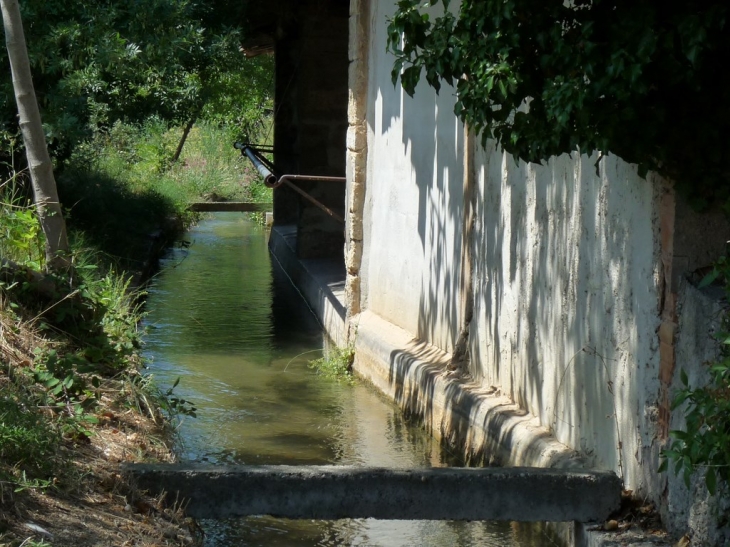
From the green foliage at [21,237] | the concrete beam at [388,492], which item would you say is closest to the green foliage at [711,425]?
the concrete beam at [388,492]

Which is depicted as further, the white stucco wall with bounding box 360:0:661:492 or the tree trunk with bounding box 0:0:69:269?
the tree trunk with bounding box 0:0:69:269

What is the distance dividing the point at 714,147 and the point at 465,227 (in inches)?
114

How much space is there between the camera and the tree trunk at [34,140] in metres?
6.43

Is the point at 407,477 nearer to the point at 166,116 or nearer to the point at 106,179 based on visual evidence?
the point at 166,116

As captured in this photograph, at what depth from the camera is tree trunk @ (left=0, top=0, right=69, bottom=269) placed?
21.1 ft

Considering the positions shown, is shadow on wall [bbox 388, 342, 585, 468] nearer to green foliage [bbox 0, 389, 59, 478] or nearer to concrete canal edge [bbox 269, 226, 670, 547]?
concrete canal edge [bbox 269, 226, 670, 547]

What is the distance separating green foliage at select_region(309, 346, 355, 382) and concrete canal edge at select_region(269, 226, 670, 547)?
105 millimetres

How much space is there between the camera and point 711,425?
3678mm

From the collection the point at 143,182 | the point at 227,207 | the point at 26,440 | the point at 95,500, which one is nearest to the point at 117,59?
the point at 26,440

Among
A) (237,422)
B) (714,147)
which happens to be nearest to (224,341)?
(237,422)

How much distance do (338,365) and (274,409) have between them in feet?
4.35

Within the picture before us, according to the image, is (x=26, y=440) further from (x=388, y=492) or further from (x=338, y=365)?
(x=338, y=365)

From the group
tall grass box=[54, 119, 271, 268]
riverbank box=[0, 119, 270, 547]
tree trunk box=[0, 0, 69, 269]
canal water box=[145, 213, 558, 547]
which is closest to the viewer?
riverbank box=[0, 119, 270, 547]

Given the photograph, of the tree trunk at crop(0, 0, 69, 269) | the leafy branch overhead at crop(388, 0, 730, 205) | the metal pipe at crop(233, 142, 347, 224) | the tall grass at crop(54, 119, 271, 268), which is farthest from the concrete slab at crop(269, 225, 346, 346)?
the leafy branch overhead at crop(388, 0, 730, 205)
